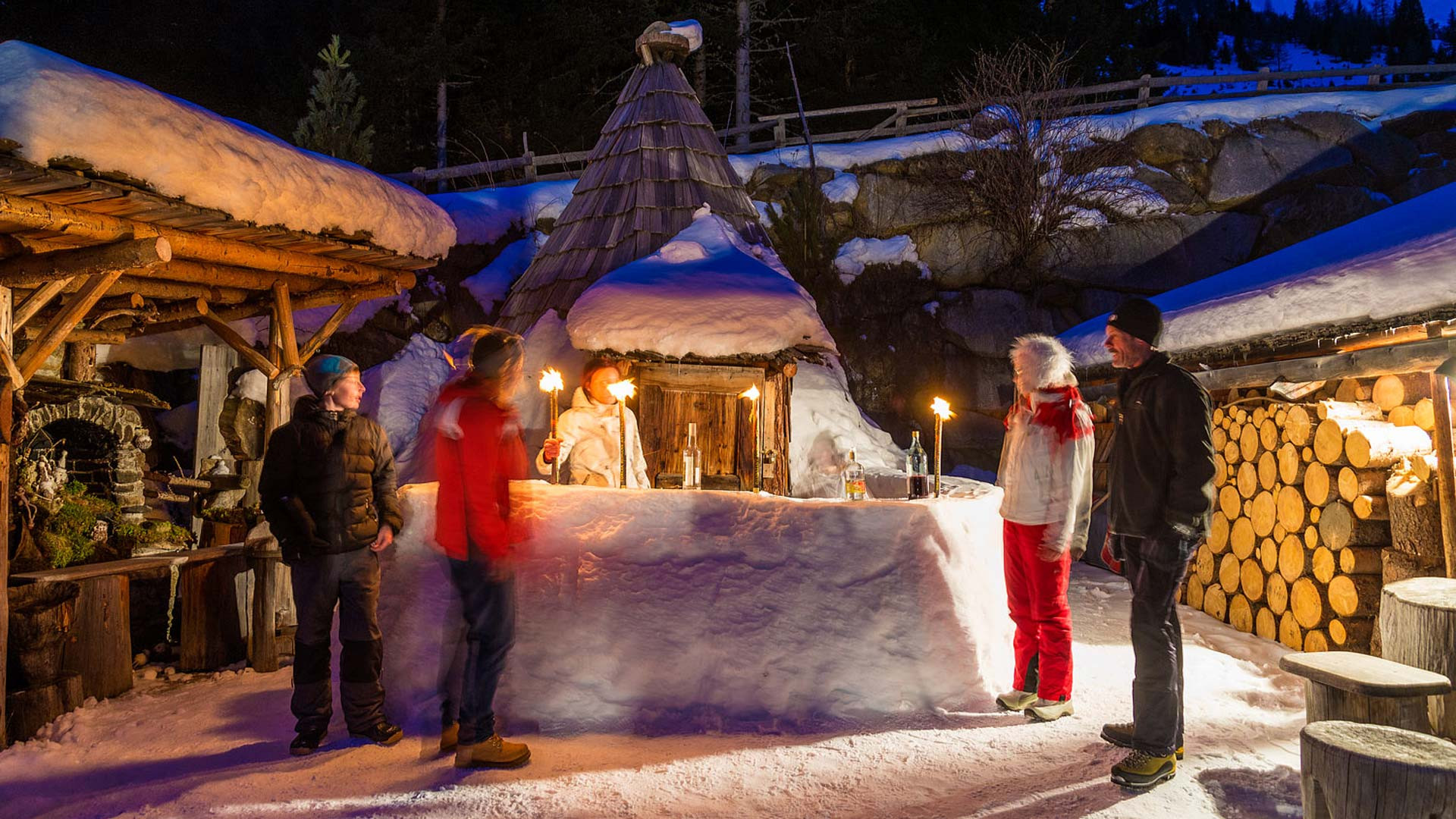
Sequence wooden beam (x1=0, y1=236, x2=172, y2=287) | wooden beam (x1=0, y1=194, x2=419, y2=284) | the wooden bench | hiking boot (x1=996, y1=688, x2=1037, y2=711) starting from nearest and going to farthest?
the wooden bench
wooden beam (x1=0, y1=194, x2=419, y2=284)
hiking boot (x1=996, y1=688, x2=1037, y2=711)
wooden beam (x1=0, y1=236, x2=172, y2=287)

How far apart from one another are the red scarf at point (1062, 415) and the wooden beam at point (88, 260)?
499cm

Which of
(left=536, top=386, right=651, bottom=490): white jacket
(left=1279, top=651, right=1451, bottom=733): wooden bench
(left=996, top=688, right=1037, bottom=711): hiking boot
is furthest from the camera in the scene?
(left=536, top=386, right=651, bottom=490): white jacket

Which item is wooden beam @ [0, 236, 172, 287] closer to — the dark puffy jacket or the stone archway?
the dark puffy jacket

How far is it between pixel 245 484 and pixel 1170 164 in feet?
52.2

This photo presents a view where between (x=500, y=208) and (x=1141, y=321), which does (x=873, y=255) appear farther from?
(x=1141, y=321)

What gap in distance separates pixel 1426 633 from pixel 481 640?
3945 millimetres

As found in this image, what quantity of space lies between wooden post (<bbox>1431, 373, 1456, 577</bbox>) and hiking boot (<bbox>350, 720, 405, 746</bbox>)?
19.5ft

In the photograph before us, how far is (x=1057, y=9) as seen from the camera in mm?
19406

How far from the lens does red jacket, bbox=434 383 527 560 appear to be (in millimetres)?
3498

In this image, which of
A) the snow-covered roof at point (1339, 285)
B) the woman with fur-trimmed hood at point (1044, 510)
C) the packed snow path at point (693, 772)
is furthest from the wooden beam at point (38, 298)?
the snow-covered roof at point (1339, 285)

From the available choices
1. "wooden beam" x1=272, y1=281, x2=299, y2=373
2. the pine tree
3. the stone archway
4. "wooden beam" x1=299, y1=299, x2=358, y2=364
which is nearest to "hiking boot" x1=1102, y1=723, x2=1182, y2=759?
"wooden beam" x1=272, y1=281, x2=299, y2=373

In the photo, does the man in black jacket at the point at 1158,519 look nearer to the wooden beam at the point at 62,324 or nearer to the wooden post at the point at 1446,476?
the wooden post at the point at 1446,476

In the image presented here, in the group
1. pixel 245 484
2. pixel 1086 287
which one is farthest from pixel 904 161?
pixel 245 484

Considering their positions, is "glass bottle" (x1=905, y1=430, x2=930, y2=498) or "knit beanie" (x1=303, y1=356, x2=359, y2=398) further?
"glass bottle" (x1=905, y1=430, x2=930, y2=498)
